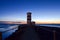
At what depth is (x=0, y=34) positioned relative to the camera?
344 centimetres

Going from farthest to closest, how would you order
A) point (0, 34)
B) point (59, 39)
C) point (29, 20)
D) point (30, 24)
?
point (30, 24) < point (29, 20) < point (59, 39) < point (0, 34)

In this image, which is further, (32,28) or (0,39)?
(32,28)

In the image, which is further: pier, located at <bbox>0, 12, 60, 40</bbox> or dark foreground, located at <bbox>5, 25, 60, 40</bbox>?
pier, located at <bbox>0, 12, 60, 40</bbox>

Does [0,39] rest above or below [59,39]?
above

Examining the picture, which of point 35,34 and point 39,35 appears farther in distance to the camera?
point 35,34

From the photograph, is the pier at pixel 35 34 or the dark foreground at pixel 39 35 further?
the pier at pixel 35 34

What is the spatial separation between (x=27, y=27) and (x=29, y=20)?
57.5 inches

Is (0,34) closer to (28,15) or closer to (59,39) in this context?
(59,39)

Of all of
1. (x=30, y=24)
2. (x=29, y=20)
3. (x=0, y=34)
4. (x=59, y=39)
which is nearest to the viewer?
(x=0, y=34)

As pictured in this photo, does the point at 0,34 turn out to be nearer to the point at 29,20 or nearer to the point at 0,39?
the point at 0,39

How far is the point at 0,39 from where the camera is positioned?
3541mm

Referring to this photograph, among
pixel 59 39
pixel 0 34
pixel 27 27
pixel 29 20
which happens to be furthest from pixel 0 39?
pixel 27 27

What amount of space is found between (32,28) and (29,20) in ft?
5.80

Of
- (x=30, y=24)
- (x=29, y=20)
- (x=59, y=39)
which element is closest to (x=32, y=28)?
(x=30, y=24)
